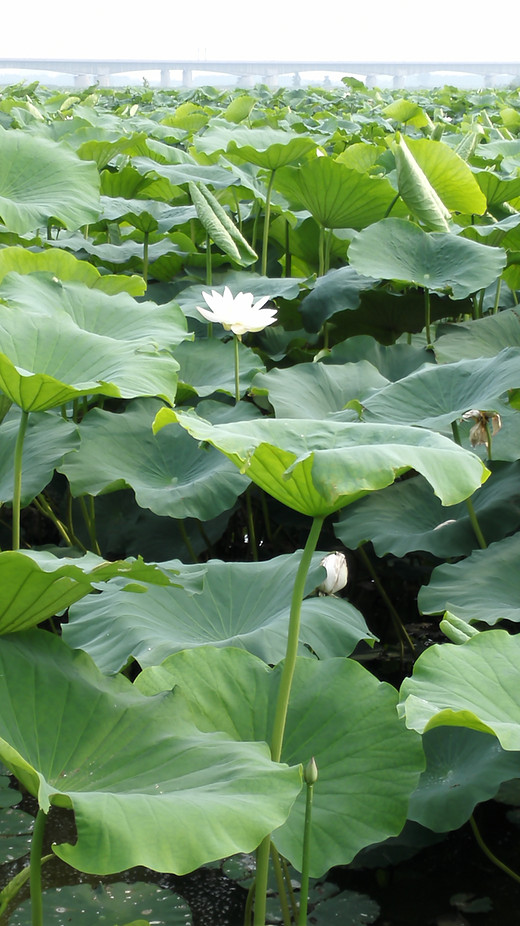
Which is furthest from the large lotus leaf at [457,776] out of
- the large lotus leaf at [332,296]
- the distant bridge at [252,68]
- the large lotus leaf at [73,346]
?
the distant bridge at [252,68]

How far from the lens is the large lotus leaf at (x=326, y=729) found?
0.91m

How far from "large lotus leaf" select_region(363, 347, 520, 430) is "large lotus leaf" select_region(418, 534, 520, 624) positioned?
20 centimetres

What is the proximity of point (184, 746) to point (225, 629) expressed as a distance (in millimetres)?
346

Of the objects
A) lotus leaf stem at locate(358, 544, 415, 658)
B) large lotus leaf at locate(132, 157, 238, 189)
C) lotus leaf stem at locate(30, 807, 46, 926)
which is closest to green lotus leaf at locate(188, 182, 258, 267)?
large lotus leaf at locate(132, 157, 238, 189)

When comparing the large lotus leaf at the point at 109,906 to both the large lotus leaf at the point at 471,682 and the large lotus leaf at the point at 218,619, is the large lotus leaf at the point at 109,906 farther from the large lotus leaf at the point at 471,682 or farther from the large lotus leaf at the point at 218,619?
the large lotus leaf at the point at 471,682

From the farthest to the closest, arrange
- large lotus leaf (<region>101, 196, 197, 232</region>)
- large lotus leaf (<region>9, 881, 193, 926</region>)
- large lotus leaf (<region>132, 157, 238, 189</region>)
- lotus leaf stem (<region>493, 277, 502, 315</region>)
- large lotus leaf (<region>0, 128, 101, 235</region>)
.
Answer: large lotus leaf (<region>132, 157, 238, 189</region>) < large lotus leaf (<region>101, 196, 197, 232</region>) < lotus leaf stem (<region>493, 277, 502, 315</region>) < large lotus leaf (<region>0, 128, 101, 235</region>) < large lotus leaf (<region>9, 881, 193, 926</region>)

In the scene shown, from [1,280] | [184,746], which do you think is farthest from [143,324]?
[184,746]

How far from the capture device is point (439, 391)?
144cm

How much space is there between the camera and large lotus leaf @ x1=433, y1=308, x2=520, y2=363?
1.78m

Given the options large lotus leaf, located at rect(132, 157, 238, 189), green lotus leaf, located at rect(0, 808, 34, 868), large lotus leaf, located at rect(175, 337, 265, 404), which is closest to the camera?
green lotus leaf, located at rect(0, 808, 34, 868)

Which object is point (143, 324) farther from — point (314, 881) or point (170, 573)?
point (314, 881)

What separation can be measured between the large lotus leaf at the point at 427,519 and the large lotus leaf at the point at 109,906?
548mm

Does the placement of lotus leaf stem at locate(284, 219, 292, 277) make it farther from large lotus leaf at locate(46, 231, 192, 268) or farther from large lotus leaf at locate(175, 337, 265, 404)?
large lotus leaf at locate(175, 337, 265, 404)

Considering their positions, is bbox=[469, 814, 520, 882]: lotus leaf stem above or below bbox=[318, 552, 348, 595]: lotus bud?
Result: below
